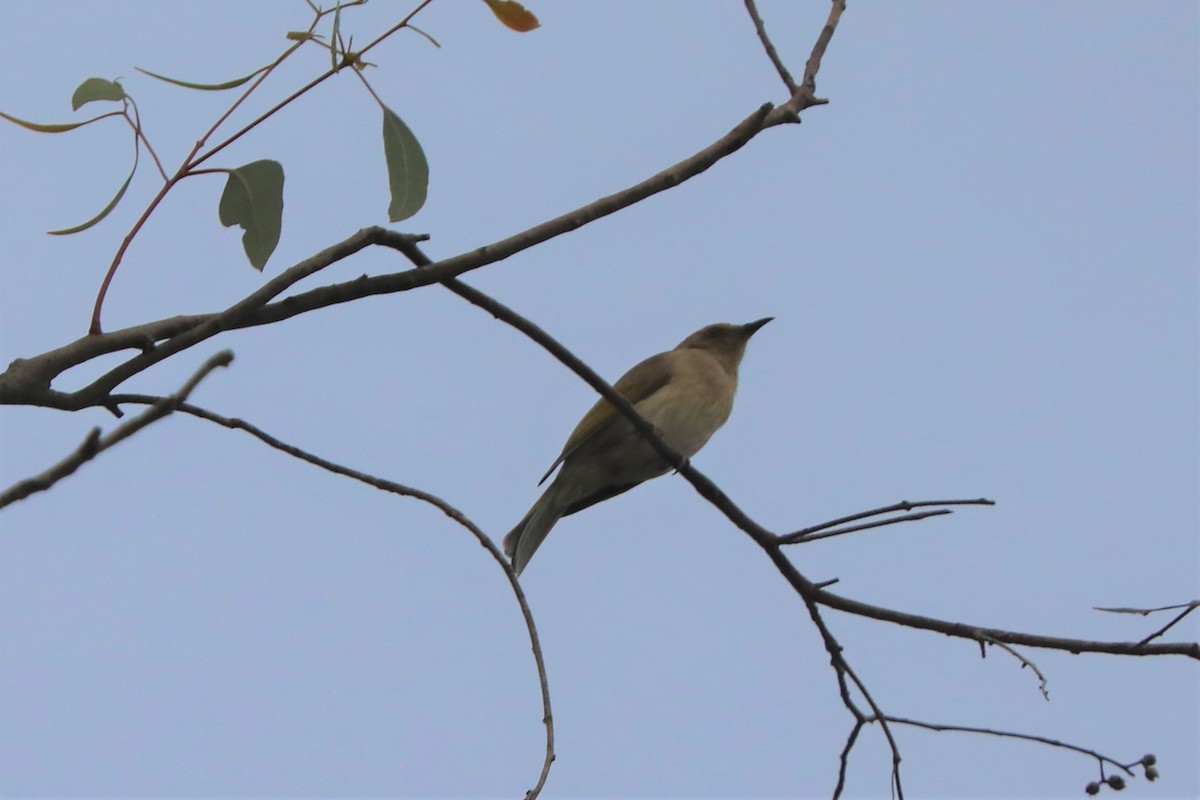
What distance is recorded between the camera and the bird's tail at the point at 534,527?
7.15 metres

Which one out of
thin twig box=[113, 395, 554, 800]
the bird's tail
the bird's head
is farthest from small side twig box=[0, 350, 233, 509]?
the bird's head

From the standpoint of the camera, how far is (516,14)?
3168mm

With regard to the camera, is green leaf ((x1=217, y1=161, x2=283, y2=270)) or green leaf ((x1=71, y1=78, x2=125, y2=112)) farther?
green leaf ((x1=217, y1=161, x2=283, y2=270))

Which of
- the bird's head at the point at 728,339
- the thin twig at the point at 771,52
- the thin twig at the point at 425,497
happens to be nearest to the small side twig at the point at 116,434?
the thin twig at the point at 425,497

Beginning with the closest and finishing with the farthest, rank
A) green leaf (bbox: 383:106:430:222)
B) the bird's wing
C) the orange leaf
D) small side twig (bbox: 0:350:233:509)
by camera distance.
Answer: small side twig (bbox: 0:350:233:509)
the orange leaf
green leaf (bbox: 383:106:430:222)
the bird's wing

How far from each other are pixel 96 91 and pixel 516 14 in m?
1.00

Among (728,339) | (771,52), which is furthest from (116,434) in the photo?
(728,339)

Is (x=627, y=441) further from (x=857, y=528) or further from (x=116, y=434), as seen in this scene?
(x=116, y=434)

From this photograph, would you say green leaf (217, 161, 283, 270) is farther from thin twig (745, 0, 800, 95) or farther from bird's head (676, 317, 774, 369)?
bird's head (676, 317, 774, 369)

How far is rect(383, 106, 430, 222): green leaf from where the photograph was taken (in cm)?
335

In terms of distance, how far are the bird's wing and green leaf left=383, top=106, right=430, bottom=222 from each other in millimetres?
3385

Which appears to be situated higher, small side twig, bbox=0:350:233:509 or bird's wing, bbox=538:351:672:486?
bird's wing, bbox=538:351:672:486

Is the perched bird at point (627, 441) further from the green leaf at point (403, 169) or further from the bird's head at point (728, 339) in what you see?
the green leaf at point (403, 169)

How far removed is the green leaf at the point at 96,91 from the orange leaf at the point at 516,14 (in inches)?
35.3
